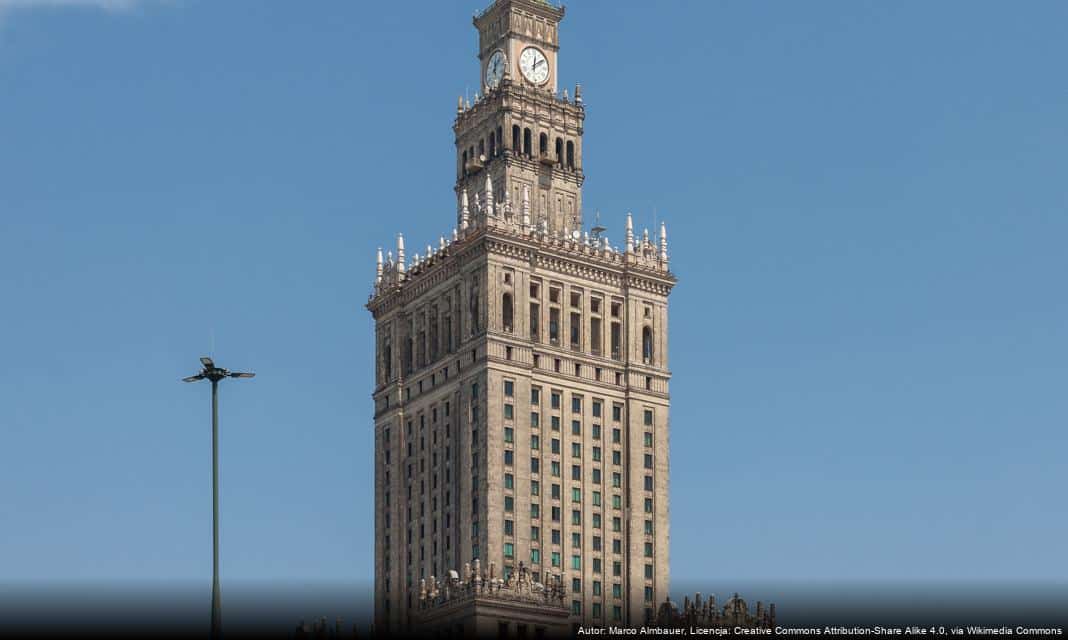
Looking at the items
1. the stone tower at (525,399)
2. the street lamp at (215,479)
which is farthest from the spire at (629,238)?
the street lamp at (215,479)

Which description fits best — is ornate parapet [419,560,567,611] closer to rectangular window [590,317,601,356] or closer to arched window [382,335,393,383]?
rectangular window [590,317,601,356]

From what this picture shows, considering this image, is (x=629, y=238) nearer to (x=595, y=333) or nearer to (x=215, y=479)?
(x=595, y=333)

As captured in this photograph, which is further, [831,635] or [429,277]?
[429,277]

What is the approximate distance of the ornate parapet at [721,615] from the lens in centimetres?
18138

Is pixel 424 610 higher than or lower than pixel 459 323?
lower

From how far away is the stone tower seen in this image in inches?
7190

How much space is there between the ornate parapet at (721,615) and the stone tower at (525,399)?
167 inches

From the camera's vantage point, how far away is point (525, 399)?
603 feet

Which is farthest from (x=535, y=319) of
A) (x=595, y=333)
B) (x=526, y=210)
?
(x=526, y=210)

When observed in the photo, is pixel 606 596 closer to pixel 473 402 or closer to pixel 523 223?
pixel 473 402

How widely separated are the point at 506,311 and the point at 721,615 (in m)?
29.8

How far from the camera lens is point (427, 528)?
188m

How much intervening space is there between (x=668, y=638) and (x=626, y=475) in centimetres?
1624

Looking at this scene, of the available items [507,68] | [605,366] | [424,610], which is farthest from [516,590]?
[507,68]
